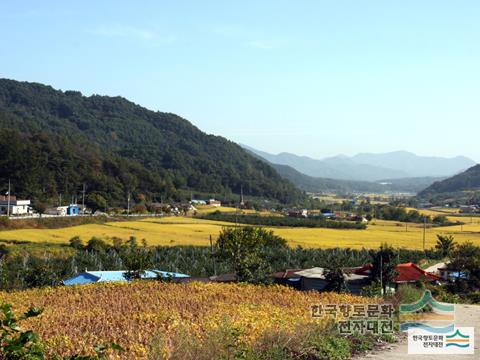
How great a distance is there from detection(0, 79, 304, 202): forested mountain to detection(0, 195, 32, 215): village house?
5.70 metres

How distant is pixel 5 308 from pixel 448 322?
13354 millimetres

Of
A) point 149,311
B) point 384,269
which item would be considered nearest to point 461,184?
point 384,269

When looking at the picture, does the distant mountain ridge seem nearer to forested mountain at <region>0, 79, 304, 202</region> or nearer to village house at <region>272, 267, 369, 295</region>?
forested mountain at <region>0, 79, 304, 202</region>

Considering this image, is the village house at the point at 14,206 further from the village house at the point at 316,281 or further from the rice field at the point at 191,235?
the village house at the point at 316,281

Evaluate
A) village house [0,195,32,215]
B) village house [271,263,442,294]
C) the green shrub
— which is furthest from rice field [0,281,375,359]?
village house [0,195,32,215]

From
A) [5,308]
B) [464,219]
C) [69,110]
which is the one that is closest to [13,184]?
[464,219]

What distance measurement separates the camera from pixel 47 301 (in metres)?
15.9

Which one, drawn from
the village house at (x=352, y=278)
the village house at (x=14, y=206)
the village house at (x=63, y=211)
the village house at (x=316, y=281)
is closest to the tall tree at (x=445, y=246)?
the village house at (x=352, y=278)

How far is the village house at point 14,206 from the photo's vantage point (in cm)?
6278

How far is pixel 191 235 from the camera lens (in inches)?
1986

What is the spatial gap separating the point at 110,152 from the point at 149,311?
9838 centimetres

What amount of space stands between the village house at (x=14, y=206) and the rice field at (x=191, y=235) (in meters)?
12.8

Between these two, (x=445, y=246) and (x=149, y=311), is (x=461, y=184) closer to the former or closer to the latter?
(x=445, y=246)

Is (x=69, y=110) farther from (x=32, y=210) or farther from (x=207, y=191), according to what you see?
(x=32, y=210)
